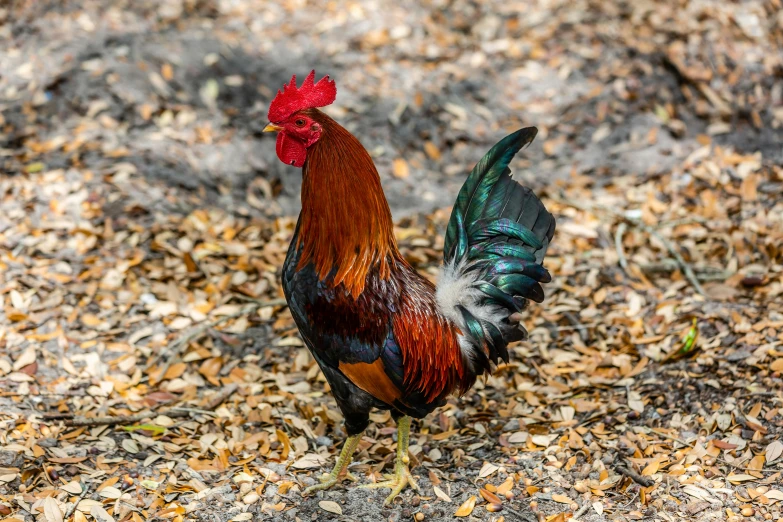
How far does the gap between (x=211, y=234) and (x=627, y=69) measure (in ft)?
14.0

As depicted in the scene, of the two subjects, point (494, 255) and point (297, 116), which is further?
point (494, 255)

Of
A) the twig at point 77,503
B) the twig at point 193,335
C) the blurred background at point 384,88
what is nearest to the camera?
the twig at point 77,503

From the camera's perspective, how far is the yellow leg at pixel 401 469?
3.79 metres

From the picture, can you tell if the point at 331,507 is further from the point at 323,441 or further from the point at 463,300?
the point at 463,300

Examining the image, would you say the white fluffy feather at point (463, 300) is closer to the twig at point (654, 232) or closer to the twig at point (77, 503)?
the twig at point (77, 503)

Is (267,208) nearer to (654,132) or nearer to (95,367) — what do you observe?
(95,367)

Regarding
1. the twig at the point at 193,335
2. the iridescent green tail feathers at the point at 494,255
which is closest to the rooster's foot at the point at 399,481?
the iridescent green tail feathers at the point at 494,255

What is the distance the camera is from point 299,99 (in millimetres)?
3367

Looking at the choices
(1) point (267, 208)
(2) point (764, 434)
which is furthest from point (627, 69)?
(2) point (764, 434)

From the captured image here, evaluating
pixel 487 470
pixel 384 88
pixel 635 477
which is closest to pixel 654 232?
pixel 635 477

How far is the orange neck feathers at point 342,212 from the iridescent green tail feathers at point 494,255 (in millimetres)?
387

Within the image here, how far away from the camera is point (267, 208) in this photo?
5992 millimetres

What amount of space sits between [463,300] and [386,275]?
407 mm

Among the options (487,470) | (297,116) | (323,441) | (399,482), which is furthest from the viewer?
(323,441)
